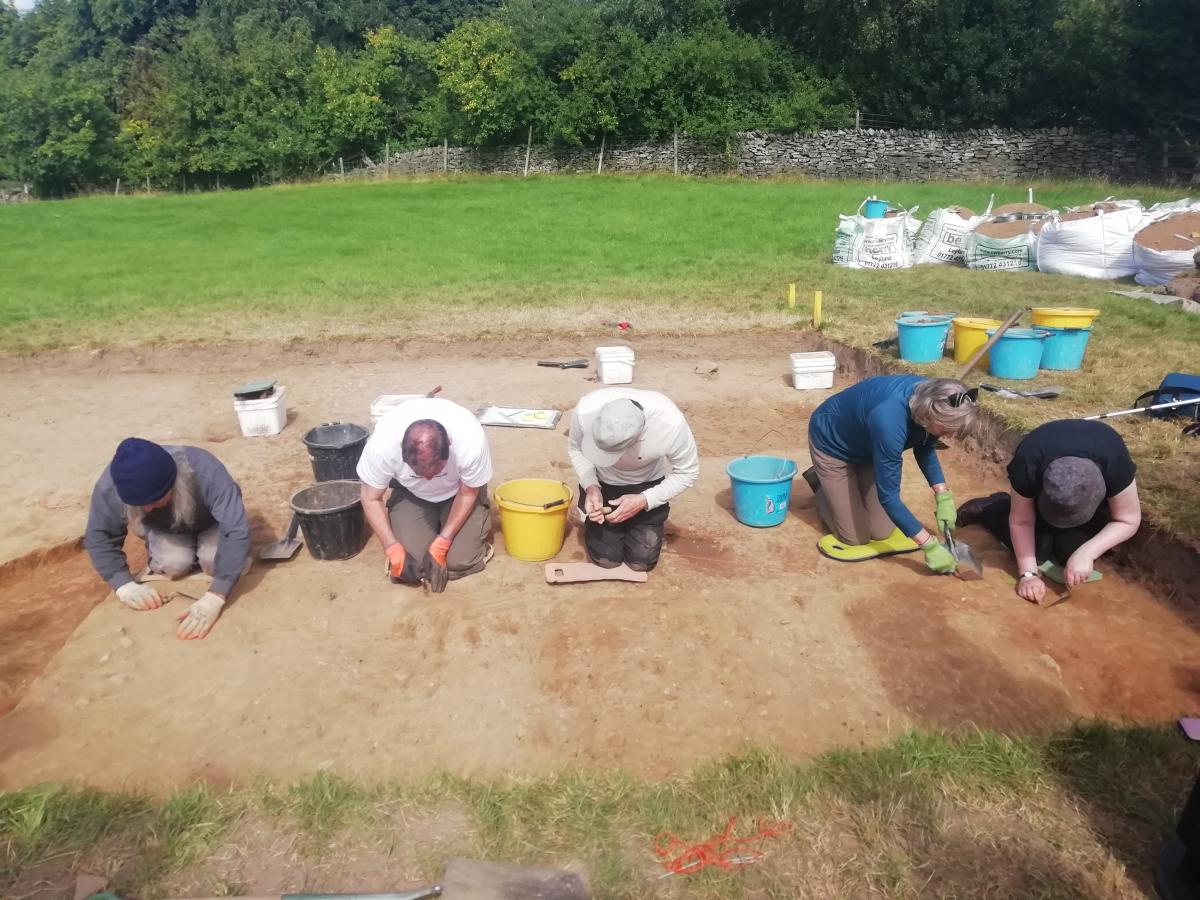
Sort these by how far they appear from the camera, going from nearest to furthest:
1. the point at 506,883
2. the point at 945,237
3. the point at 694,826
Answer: the point at 506,883 < the point at 694,826 < the point at 945,237

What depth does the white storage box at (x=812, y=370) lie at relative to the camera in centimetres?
795

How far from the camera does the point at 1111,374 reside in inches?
282

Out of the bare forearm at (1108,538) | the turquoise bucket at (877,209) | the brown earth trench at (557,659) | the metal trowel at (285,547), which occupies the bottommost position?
the brown earth trench at (557,659)

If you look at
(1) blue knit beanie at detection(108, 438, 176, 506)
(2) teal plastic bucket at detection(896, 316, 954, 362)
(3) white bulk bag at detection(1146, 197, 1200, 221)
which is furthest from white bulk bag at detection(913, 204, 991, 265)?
(1) blue knit beanie at detection(108, 438, 176, 506)

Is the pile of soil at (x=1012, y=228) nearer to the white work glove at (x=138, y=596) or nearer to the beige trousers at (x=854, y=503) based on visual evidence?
the beige trousers at (x=854, y=503)

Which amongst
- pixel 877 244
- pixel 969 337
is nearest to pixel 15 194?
pixel 877 244

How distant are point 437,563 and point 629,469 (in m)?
1.20

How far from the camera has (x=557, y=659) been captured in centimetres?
397

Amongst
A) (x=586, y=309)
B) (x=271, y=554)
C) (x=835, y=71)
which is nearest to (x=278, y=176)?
(x=835, y=71)

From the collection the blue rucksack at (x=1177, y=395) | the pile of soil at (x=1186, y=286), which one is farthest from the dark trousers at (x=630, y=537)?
the pile of soil at (x=1186, y=286)

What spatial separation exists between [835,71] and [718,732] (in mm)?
33678

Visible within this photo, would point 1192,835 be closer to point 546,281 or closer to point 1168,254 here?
point 1168,254

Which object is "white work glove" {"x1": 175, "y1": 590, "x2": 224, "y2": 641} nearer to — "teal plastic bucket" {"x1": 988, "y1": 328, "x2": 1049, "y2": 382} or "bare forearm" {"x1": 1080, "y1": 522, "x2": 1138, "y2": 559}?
"bare forearm" {"x1": 1080, "y1": 522, "x2": 1138, "y2": 559}

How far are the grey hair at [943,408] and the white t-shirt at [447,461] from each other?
2342 mm
